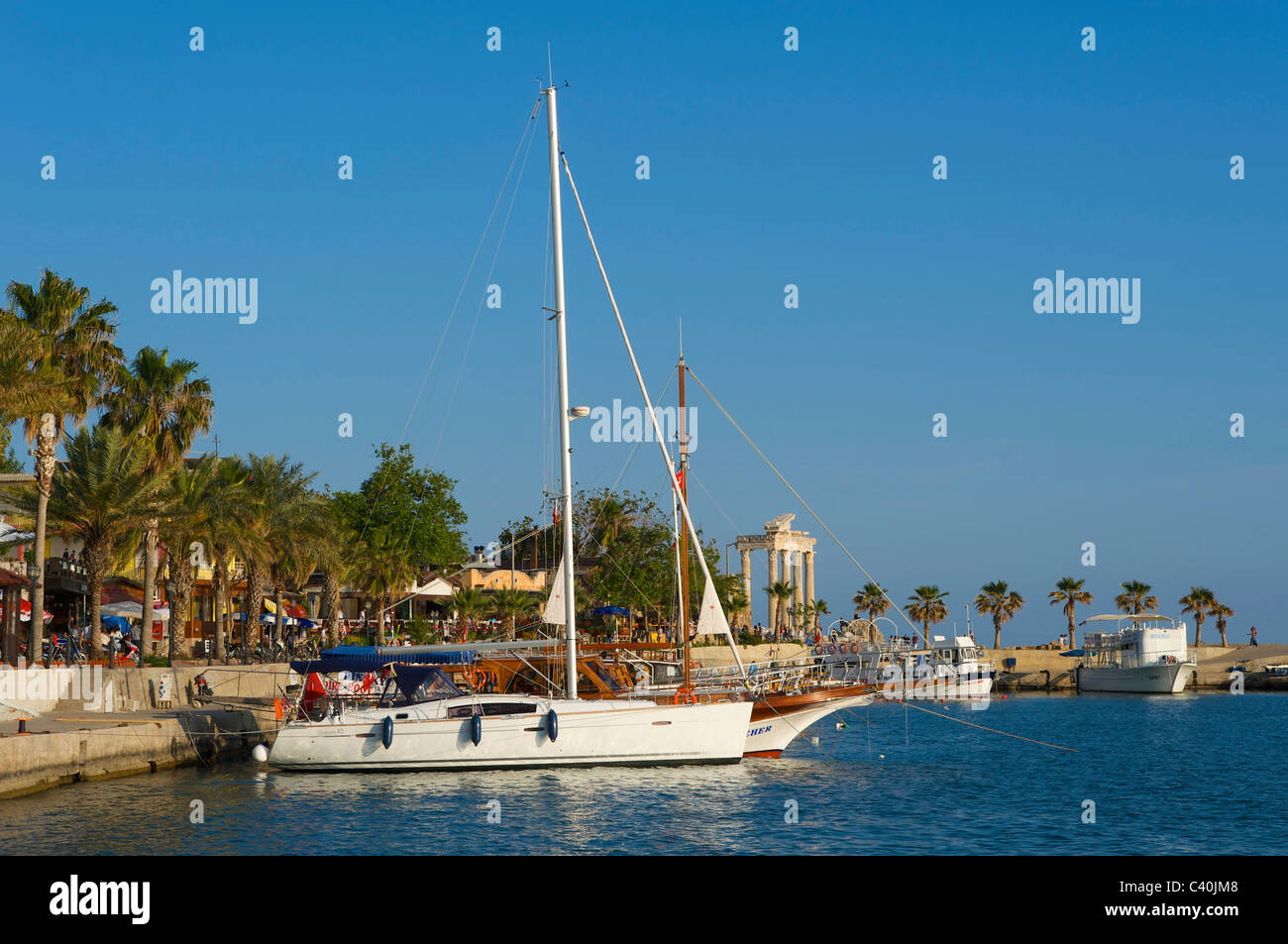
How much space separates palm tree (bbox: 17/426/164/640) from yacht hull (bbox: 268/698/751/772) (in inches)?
523

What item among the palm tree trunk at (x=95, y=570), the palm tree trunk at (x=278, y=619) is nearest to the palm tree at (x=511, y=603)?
the palm tree trunk at (x=278, y=619)

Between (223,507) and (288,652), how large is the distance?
826 centimetres

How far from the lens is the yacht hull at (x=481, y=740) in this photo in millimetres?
31031

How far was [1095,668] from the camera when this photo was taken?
103625 millimetres

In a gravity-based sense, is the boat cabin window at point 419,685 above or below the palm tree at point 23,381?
below

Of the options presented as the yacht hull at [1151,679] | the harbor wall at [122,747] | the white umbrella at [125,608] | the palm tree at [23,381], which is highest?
the palm tree at [23,381]

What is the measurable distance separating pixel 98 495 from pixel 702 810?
24926mm

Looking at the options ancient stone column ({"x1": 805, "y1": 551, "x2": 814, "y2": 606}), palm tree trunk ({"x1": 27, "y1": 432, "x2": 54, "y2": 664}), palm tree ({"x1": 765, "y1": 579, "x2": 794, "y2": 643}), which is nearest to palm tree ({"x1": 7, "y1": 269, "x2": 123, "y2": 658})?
palm tree trunk ({"x1": 27, "y1": 432, "x2": 54, "y2": 664})

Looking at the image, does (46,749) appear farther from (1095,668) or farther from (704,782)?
(1095,668)

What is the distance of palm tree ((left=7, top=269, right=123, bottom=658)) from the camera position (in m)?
37.2

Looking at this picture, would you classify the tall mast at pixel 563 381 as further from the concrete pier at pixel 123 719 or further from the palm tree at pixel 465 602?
the palm tree at pixel 465 602

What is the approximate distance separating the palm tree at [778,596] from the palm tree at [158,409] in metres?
71.1

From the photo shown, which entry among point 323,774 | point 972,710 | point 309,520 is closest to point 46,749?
point 323,774
